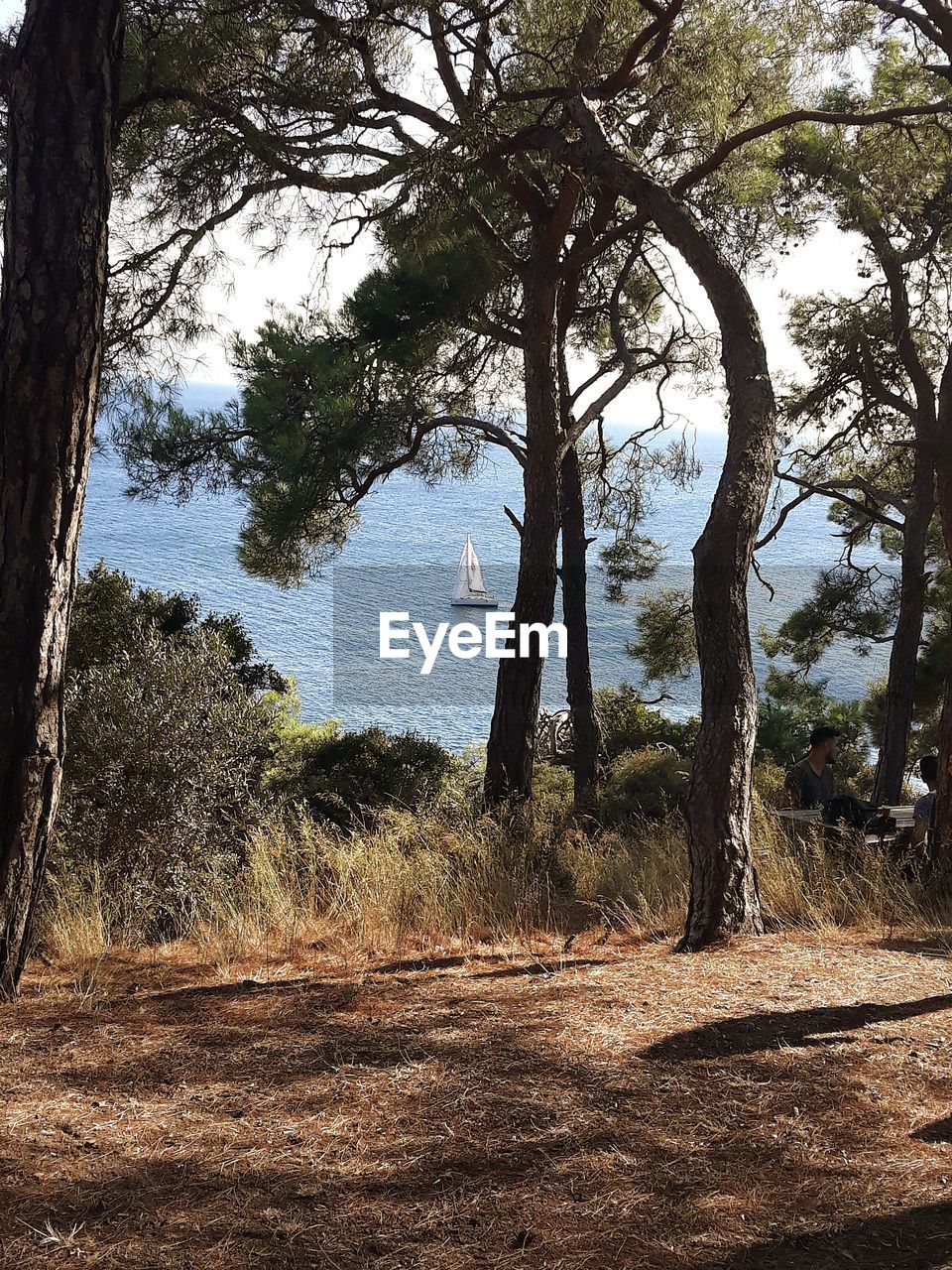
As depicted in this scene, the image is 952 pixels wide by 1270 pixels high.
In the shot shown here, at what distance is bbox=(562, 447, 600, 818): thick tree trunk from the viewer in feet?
42.9

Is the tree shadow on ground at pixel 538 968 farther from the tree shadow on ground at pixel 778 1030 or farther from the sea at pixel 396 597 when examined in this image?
the sea at pixel 396 597

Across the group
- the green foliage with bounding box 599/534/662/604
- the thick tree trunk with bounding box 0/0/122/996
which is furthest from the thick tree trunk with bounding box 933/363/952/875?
the green foliage with bounding box 599/534/662/604

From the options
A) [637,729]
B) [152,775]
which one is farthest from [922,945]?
[637,729]

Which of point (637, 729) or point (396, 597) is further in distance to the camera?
point (396, 597)

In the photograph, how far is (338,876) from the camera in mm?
5977

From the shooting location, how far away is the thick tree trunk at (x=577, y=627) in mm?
13078

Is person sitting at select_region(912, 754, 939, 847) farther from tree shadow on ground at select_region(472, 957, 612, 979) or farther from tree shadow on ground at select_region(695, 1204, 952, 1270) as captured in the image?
tree shadow on ground at select_region(695, 1204, 952, 1270)

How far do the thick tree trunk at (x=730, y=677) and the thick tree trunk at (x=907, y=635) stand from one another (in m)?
8.19

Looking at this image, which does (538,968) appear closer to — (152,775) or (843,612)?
(152,775)

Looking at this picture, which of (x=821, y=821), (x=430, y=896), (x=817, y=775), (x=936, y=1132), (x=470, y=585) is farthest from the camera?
(x=470, y=585)

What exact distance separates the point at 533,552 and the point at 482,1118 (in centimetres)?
666

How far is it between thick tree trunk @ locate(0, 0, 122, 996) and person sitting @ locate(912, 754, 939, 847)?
5.48 metres

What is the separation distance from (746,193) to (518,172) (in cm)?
183

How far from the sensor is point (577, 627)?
13.7 m
